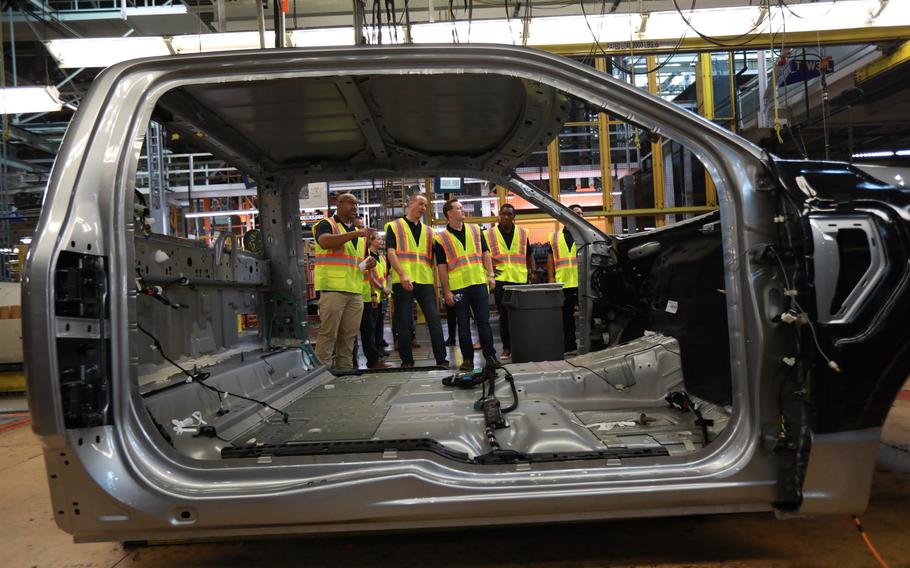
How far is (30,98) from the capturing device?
530 cm

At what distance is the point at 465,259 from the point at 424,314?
65cm

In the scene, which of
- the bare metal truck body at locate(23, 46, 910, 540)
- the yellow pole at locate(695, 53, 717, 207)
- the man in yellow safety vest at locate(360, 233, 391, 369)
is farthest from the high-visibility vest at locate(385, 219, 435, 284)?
the yellow pole at locate(695, 53, 717, 207)

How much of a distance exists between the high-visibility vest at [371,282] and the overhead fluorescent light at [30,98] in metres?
3.57

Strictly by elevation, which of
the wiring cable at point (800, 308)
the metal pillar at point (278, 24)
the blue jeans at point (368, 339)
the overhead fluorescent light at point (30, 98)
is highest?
the overhead fluorescent light at point (30, 98)

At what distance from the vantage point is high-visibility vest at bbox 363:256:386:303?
19.0 ft

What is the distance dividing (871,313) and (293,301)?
10.3ft

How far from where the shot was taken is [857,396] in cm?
156

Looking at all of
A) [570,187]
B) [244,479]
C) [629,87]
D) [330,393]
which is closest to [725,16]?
[629,87]

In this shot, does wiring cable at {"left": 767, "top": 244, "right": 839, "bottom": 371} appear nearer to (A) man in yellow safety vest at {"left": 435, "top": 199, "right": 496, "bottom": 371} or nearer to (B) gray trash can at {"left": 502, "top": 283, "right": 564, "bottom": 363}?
(B) gray trash can at {"left": 502, "top": 283, "right": 564, "bottom": 363}

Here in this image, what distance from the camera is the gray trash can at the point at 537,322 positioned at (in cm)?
413

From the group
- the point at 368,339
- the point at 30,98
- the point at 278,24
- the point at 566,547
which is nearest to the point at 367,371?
the point at 368,339

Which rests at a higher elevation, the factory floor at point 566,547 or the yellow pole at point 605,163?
the yellow pole at point 605,163

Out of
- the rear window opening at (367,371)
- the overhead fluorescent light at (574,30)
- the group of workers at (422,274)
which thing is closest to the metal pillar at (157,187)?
the overhead fluorescent light at (574,30)

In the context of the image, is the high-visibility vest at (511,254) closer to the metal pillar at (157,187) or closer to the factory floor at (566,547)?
the factory floor at (566,547)
